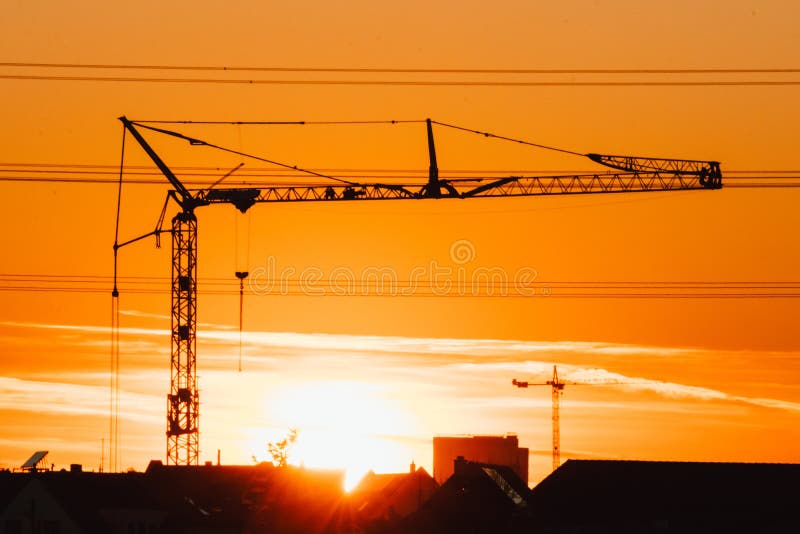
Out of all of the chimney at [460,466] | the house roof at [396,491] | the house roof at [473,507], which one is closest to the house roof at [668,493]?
the house roof at [473,507]

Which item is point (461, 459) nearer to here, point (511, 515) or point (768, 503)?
point (511, 515)

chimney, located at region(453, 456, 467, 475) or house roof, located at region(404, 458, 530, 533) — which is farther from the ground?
chimney, located at region(453, 456, 467, 475)

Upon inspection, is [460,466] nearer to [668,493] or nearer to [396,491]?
[668,493]

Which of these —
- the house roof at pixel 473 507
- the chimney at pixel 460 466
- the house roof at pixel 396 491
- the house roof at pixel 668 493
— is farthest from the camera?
the house roof at pixel 396 491

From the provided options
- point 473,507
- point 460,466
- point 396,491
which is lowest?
point 396,491

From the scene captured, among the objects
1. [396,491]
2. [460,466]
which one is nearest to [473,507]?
[460,466]

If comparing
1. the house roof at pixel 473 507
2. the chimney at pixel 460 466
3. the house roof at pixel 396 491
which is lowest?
the house roof at pixel 396 491

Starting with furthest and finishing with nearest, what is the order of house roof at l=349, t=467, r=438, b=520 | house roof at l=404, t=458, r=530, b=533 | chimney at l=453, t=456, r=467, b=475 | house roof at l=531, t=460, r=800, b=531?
house roof at l=349, t=467, r=438, b=520, chimney at l=453, t=456, r=467, b=475, house roof at l=404, t=458, r=530, b=533, house roof at l=531, t=460, r=800, b=531

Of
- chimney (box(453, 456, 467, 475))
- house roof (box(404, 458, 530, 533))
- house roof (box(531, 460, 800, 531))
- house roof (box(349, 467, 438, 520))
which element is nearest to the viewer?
house roof (box(531, 460, 800, 531))

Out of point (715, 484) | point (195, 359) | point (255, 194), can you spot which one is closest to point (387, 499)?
point (195, 359)

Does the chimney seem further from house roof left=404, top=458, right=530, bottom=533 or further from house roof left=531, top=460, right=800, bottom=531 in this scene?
house roof left=531, top=460, right=800, bottom=531

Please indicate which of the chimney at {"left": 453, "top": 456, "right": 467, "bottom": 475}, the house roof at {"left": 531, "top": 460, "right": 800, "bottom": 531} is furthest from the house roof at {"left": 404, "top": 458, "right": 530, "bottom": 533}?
the chimney at {"left": 453, "top": 456, "right": 467, "bottom": 475}

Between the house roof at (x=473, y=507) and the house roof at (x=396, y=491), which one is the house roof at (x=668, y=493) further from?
the house roof at (x=396, y=491)

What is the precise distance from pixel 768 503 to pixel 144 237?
220 ft
